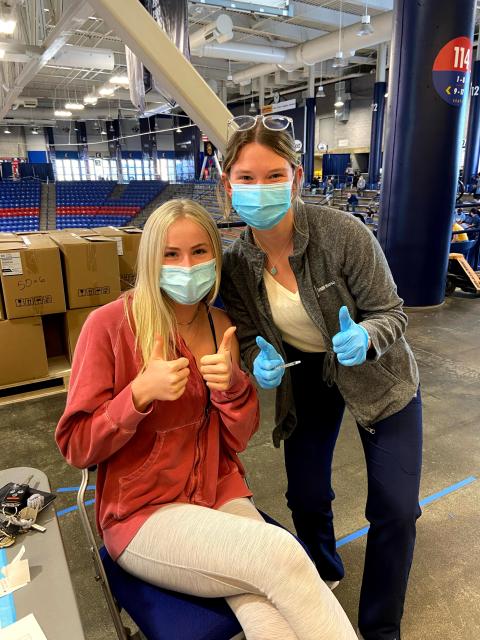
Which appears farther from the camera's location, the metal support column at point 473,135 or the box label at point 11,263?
the metal support column at point 473,135

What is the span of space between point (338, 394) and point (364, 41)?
11125 mm

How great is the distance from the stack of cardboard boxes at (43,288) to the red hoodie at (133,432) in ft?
7.29

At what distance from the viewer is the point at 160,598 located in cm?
108

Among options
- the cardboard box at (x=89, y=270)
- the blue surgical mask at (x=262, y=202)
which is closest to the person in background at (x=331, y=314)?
the blue surgical mask at (x=262, y=202)

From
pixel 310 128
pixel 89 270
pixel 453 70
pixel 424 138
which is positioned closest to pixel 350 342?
pixel 89 270

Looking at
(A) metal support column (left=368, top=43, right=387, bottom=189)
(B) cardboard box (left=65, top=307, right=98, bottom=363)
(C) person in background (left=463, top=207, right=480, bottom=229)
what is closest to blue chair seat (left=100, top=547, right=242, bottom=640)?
(B) cardboard box (left=65, top=307, right=98, bottom=363)

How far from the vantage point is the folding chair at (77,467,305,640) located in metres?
1.00

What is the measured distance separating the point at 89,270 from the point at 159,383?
2681 millimetres

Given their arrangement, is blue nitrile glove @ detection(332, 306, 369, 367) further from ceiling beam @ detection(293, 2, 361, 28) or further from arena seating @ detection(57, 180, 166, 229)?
arena seating @ detection(57, 180, 166, 229)

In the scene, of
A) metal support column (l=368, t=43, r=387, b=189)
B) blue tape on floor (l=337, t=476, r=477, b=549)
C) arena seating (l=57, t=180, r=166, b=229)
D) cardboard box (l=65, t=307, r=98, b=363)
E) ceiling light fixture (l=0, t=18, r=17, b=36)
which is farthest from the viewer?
arena seating (l=57, t=180, r=166, b=229)

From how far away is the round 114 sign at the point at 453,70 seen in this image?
4.81 m

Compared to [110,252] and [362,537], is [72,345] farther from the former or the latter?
[362,537]

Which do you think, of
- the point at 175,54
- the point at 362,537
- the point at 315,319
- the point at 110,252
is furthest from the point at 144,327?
the point at 110,252

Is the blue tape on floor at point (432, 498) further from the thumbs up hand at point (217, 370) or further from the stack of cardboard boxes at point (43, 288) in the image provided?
the stack of cardboard boxes at point (43, 288)
